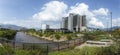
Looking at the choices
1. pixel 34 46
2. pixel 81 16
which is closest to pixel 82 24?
pixel 81 16

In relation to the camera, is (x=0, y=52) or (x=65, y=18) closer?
(x=0, y=52)

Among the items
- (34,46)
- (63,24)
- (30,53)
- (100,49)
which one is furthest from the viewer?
(63,24)

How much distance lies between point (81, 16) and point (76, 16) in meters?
5.31

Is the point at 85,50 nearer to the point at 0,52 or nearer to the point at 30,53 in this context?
the point at 30,53

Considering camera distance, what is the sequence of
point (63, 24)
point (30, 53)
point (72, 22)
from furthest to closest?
point (63, 24), point (72, 22), point (30, 53)

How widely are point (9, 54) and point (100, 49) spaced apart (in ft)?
22.0

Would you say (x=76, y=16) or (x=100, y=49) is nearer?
(x=100, y=49)

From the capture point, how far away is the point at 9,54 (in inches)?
728

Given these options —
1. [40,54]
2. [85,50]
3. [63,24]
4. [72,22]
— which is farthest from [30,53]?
[63,24]

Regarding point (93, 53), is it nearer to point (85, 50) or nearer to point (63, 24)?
point (85, 50)

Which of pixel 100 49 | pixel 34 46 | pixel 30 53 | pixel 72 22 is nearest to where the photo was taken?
pixel 30 53

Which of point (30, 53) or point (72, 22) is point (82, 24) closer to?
point (72, 22)

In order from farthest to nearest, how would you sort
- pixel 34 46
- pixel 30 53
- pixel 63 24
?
1. pixel 63 24
2. pixel 34 46
3. pixel 30 53

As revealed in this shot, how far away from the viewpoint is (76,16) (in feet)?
578
